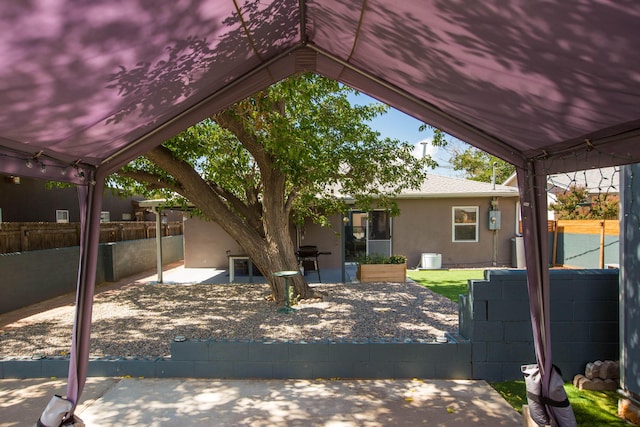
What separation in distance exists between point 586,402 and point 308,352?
2.85 meters

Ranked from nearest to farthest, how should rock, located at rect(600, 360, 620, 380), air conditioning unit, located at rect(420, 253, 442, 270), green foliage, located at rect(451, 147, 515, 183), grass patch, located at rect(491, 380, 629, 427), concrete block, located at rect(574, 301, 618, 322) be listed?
grass patch, located at rect(491, 380, 629, 427) < rock, located at rect(600, 360, 620, 380) < concrete block, located at rect(574, 301, 618, 322) < air conditioning unit, located at rect(420, 253, 442, 270) < green foliage, located at rect(451, 147, 515, 183)

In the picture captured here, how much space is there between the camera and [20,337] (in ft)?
21.0

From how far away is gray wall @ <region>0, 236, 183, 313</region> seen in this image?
8.25 metres

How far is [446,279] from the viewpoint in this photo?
11492 millimetres

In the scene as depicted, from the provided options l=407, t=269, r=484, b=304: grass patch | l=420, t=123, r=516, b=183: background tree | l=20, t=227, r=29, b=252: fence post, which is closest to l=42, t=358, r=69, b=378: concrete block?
l=20, t=227, r=29, b=252: fence post

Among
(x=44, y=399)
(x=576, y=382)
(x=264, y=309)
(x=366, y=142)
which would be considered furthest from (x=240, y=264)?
(x=576, y=382)

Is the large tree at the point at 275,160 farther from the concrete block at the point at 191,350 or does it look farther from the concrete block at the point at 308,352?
the concrete block at the point at 191,350

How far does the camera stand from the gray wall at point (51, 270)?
8250 millimetres

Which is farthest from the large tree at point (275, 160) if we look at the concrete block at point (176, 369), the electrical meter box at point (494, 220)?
the electrical meter box at point (494, 220)

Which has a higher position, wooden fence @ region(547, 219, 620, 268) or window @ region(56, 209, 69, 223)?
window @ region(56, 209, 69, 223)

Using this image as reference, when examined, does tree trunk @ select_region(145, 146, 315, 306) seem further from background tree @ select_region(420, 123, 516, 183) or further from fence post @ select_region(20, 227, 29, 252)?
background tree @ select_region(420, 123, 516, 183)

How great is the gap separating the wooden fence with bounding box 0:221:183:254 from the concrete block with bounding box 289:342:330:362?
7.26m

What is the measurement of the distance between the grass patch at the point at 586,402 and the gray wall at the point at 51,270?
905cm

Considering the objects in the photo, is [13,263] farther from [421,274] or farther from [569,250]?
[569,250]
